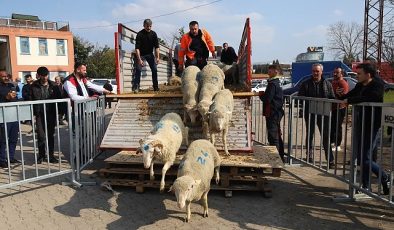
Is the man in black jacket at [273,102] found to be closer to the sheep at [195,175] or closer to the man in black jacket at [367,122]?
the man in black jacket at [367,122]

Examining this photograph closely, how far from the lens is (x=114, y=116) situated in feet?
22.7

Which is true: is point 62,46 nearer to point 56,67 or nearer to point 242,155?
point 56,67

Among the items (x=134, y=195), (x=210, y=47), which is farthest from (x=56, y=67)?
(x=134, y=195)

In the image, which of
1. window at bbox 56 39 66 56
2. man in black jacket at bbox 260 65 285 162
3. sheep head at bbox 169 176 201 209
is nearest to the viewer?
sheep head at bbox 169 176 201 209

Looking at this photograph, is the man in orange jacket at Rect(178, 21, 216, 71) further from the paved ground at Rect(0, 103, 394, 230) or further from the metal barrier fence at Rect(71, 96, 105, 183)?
the paved ground at Rect(0, 103, 394, 230)

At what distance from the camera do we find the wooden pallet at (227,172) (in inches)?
219

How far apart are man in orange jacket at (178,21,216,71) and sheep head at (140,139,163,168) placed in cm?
432

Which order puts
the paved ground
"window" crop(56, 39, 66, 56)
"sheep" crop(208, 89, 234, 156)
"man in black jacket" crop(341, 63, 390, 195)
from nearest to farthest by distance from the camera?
1. the paved ground
2. "man in black jacket" crop(341, 63, 390, 195)
3. "sheep" crop(208, 89, 234, 156)
4. "window" crop(56, 39, 66, 56)

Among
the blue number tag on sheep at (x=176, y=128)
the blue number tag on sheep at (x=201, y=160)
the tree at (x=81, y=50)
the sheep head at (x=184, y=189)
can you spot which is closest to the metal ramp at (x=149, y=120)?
the blue number tag on sheep at (x=176, y=128)

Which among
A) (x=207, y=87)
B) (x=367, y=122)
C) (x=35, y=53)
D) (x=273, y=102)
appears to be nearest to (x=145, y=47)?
(x=207, y=87)

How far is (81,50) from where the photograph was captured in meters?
56.6

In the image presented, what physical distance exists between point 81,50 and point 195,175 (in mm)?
56449

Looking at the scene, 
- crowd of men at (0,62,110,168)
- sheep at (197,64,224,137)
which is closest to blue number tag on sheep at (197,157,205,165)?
sheep at (197,64,224,137)

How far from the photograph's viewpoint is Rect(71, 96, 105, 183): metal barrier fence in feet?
20.6
